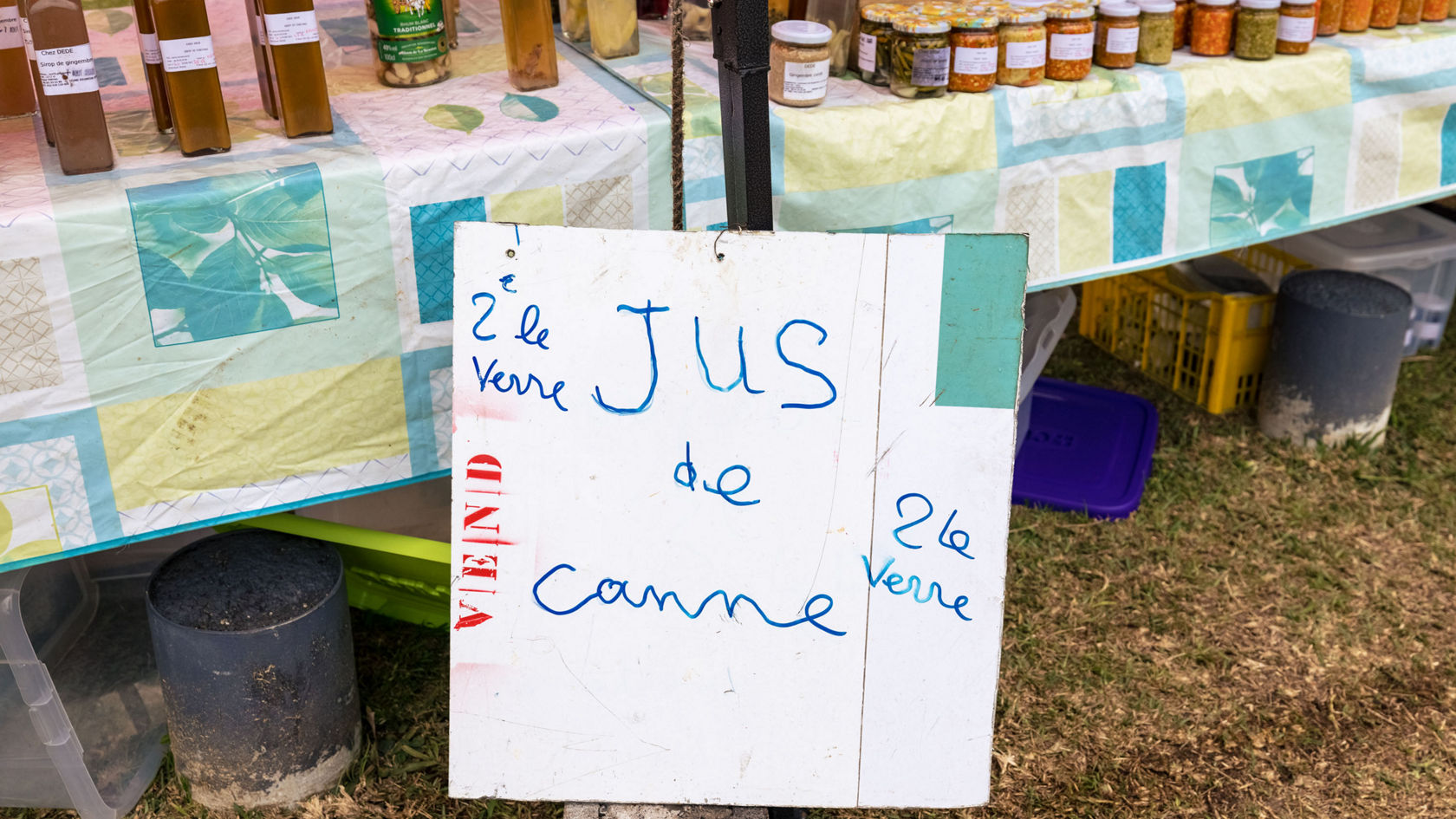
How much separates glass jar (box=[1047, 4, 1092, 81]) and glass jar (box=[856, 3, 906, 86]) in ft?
0.65

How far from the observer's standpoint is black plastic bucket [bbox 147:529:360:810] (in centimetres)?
132

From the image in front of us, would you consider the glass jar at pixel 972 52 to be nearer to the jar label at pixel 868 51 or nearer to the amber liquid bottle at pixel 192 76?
the jar label at pixel 868 51

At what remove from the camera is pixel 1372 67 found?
170cm

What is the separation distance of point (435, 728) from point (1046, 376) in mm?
1383

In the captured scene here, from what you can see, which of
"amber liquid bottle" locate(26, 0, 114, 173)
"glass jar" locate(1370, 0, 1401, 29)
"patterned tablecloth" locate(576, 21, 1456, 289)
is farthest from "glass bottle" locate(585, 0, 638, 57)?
"glass jar" locate(1370, 0, 1401, 29)

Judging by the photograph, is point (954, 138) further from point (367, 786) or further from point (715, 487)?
point (367, 786)

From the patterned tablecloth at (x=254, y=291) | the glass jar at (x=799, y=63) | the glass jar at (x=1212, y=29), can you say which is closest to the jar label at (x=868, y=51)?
the glass jar at (x=799, y=63)

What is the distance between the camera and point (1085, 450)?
7.01 ft

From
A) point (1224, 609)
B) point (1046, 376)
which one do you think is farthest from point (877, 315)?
point (1046, 376)

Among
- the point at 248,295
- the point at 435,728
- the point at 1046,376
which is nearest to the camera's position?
the point at 248,295

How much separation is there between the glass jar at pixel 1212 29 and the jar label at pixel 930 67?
0.44m

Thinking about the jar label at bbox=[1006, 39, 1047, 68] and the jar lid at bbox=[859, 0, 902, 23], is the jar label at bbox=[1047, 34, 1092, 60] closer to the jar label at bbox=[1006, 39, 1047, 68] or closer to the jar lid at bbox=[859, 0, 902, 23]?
the jar label at bbox=[1006, 39, 1047, 68]

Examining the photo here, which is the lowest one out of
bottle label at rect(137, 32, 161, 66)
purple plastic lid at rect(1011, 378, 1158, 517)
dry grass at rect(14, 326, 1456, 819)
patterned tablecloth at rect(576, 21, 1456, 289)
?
dry grass at rect(14, 326, 1456, 819)

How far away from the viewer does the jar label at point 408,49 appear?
137 centimetres
